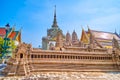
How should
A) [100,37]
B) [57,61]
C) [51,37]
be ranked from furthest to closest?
[51,37] < [100,37] < [57,61]

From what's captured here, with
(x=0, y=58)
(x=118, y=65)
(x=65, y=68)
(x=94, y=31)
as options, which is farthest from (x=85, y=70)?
(x=94, y=31)

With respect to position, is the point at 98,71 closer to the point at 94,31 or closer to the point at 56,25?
the point at 94,31

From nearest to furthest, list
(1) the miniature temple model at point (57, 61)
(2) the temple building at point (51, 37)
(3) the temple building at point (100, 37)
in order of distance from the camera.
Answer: (1) the miniature temple model at point (57, 61), (3) the temple building at point (100, 37), (2) the temple building at point (51, 37)

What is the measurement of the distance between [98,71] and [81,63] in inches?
121

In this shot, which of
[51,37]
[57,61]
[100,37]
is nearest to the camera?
[57,61]

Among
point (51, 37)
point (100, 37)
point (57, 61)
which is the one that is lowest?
point (57, 61)

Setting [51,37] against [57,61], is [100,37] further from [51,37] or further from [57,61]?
[57,61]

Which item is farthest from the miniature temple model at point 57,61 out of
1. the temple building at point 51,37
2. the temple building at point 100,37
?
the temple building at point 51,37

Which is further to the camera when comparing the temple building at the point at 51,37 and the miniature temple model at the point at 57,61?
the temple building at the point at 51,37

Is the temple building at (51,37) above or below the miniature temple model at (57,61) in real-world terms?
above

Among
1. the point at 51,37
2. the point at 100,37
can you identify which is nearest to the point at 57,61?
the point at 100,37

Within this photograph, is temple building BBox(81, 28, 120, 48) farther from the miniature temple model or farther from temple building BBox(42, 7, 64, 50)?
the miniature temple model

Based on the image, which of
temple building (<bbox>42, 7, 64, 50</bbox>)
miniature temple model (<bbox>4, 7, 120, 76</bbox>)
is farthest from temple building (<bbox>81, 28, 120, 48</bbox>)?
miniature temple model (<bbox>4, 7, 120, 76</bbox>)

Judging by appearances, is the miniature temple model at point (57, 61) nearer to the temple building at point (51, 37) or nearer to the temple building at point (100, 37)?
the temple building at point (100, 37)
